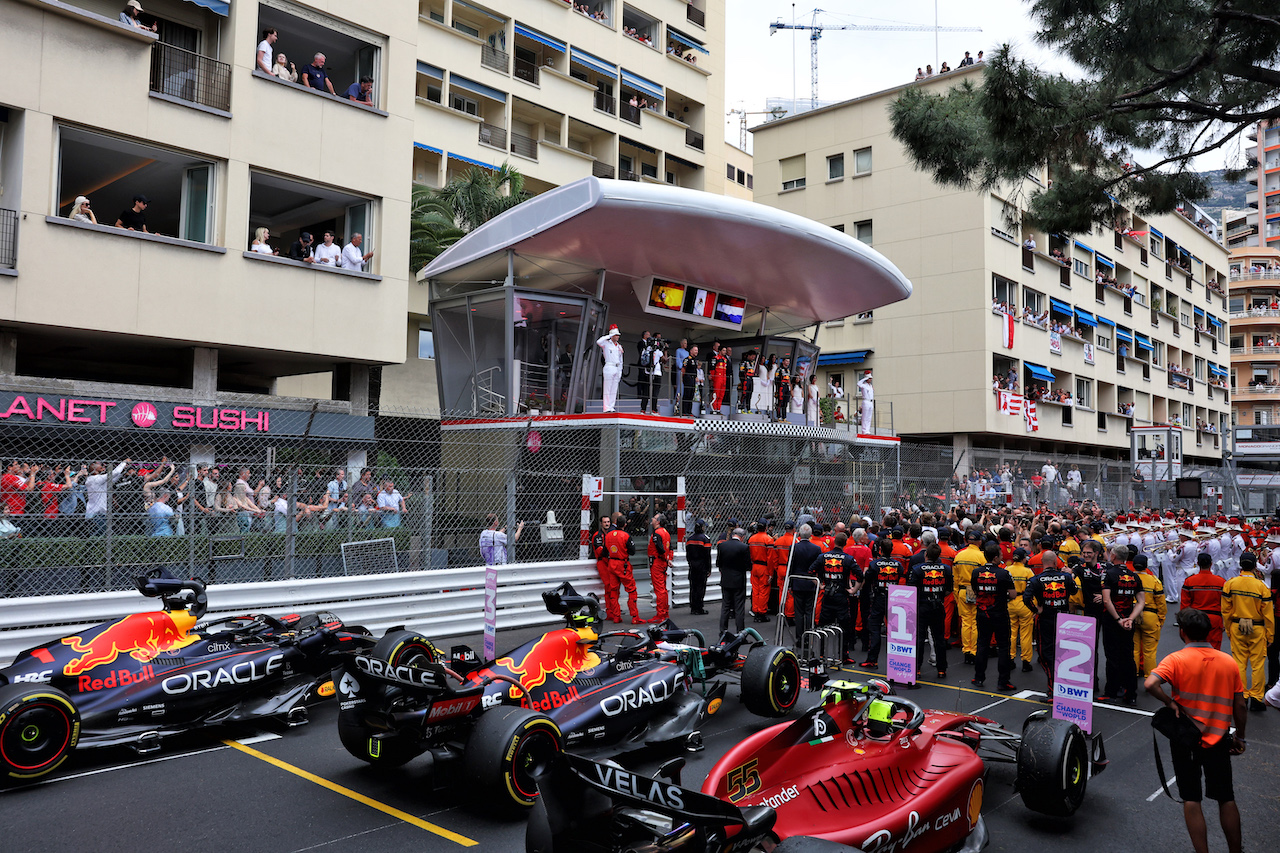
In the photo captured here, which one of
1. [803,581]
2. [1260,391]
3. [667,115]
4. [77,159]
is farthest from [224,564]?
[1260,391]

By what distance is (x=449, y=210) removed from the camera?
25.6 meters

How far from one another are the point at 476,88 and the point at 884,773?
91.3 feet

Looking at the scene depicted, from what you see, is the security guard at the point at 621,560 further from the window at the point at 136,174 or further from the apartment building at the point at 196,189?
the window at the point at 136,174

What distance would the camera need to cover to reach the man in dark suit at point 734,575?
1189 centimetres

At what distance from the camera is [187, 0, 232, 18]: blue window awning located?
15.9 metres

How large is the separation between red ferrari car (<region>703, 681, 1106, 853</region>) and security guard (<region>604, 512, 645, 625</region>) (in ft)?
23.4

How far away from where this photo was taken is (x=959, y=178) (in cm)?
1164

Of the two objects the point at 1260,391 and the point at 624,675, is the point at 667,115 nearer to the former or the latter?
the point at 624,675

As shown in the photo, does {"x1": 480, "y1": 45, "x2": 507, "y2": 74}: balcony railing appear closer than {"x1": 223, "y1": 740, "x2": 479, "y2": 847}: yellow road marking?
No

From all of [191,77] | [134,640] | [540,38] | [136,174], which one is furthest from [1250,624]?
[540,38]

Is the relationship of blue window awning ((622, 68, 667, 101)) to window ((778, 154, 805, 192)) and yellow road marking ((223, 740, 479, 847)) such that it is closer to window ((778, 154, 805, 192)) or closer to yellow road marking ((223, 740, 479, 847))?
window ((778, 154, 805, 192))

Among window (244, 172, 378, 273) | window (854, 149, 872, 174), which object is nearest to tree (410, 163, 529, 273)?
window (244, 172, 378, 273)

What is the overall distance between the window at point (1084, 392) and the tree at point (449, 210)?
28999 millimetres

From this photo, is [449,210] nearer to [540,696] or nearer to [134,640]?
[134,640]
